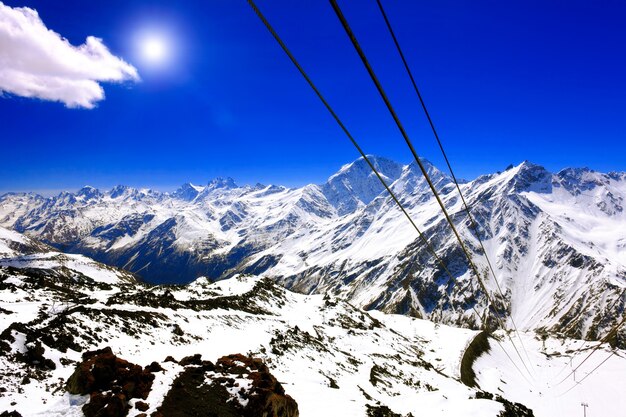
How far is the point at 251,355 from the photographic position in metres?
37.9

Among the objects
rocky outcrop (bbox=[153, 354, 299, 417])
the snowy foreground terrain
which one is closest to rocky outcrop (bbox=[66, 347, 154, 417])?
the snowy foreground terrain

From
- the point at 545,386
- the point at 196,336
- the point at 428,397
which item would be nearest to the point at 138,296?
the point at 196,336

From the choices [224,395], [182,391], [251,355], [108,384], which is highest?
[251,355]

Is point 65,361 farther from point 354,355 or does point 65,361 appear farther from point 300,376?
point 354,355

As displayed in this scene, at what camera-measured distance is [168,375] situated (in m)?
21.0

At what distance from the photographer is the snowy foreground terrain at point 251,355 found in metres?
21.5

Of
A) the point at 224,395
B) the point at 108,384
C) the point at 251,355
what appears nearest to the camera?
the point at 108,384

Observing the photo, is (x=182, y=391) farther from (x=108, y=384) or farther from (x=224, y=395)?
(x=108, y=384)

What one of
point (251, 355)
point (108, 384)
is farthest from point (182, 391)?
point (251, 355)

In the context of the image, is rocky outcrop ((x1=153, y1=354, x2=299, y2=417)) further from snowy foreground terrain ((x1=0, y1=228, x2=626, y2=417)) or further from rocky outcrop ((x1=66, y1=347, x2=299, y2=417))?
snowy foreground terrain ((x1=0, y1=228, x2=626, y2=417))

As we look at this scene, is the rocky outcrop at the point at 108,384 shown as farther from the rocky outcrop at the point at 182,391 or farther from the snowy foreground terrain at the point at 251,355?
the snowy foreground terrain at the point at 251,355

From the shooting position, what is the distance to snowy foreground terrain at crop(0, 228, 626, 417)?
70.6 feet

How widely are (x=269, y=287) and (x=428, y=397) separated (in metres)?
69.4

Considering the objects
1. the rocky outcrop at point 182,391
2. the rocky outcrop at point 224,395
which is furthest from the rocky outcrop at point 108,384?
the rocky outcrop at point 224,395
